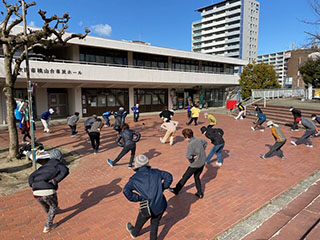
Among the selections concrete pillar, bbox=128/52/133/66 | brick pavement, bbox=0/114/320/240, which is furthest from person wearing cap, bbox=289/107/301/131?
concrete pillar, bbox=128/52/133/66

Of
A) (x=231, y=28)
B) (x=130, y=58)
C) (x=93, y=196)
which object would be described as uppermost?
(x=231, y=28)

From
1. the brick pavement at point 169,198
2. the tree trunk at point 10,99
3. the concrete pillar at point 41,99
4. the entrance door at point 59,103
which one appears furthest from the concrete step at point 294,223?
the entrance door at point 59,103

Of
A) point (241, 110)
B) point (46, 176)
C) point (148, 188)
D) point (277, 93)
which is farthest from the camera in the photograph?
point (277, 93)

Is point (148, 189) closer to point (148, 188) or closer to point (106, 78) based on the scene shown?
point (148, 188)

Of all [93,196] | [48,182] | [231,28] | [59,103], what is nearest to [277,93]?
[59,103]

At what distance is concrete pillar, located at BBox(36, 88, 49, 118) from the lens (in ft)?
54.9

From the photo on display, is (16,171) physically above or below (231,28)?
below

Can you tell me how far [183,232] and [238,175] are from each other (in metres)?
3.12

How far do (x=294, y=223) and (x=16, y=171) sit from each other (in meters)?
7.21

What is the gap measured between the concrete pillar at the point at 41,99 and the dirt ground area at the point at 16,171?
9473 mm

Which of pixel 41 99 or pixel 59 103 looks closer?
pixel 41 99

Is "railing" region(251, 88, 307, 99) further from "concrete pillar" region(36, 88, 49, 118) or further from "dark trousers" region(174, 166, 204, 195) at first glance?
"dark trousers" region(174, 166, 204, 195)

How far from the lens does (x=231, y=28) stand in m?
73.8

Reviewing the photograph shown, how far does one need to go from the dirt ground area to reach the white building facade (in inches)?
325
